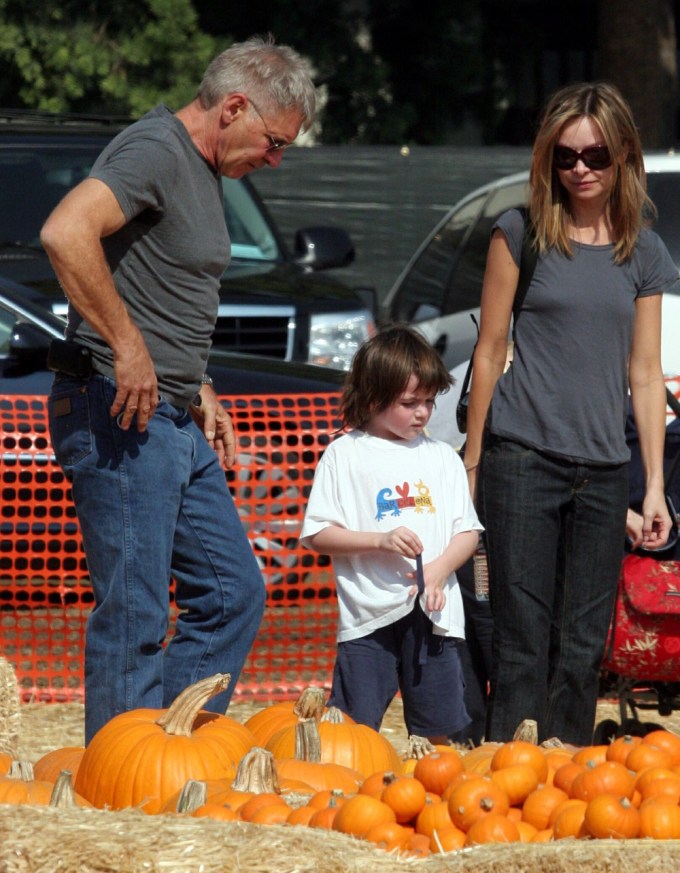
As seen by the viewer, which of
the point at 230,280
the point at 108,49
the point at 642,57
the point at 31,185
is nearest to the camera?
the point at 31,185

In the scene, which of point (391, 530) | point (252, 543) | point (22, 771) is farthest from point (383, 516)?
point (252, 543)

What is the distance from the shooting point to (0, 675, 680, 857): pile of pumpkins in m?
3.01

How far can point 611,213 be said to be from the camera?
4332 millimetres

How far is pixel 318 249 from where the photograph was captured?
367 inches

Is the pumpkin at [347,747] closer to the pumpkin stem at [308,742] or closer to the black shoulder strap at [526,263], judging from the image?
the pumpkin stem at [308,742]

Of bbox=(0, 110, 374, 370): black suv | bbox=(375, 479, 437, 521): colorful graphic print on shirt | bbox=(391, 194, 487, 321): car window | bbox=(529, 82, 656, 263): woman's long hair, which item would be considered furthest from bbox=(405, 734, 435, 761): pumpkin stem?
bbox=(391, 194, 487, 321): car window

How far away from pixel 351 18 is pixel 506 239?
13.6m

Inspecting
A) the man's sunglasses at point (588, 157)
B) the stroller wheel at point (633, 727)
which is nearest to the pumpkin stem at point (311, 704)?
the man's sunglasses at point (588, 157)

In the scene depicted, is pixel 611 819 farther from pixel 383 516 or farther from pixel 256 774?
pixel 383 516

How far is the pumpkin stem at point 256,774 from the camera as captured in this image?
10.6 ft

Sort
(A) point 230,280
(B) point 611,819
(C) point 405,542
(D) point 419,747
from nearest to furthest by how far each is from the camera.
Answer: (B) point 611,819 → (D) point 419,747 → (C) point 405,542 → (A) point 230,280

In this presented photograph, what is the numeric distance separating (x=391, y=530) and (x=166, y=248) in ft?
3.30

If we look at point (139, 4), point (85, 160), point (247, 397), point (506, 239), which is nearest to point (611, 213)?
point (506, 239)

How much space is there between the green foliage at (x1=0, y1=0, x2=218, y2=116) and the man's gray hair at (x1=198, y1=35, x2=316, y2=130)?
1162 centimetres
